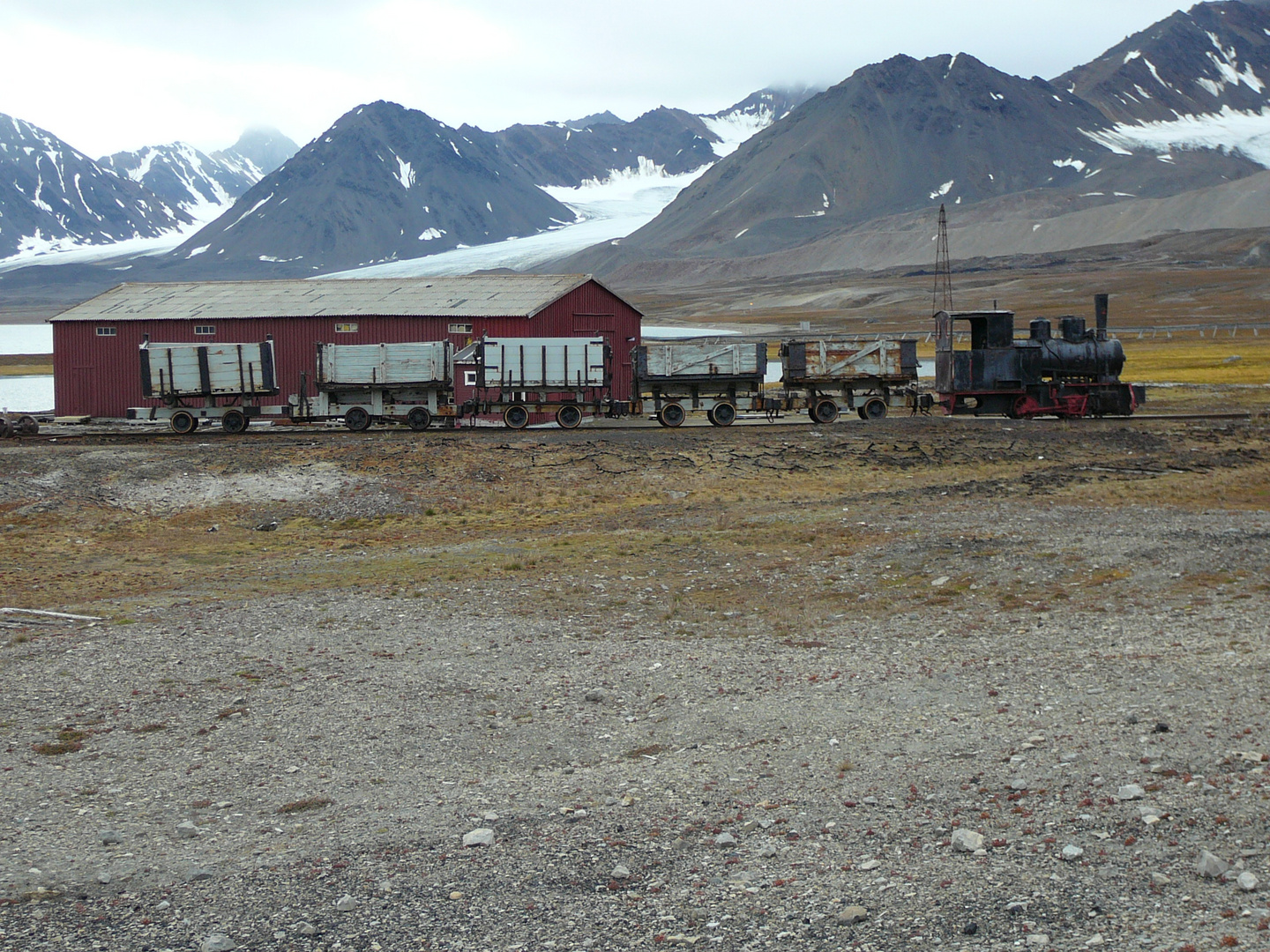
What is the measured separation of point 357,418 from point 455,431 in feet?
11.8

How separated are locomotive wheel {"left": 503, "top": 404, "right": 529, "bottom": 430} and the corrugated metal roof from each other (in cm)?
589

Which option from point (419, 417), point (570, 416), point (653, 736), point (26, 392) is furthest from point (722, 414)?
point (26, 392)

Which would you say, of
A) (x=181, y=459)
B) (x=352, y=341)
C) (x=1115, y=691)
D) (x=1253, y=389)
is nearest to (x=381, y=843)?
(x=1115, y=691)

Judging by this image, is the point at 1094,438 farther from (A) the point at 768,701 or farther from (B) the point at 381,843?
(B) the point at 381,843

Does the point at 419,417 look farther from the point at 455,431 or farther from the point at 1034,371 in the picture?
the point at 1034,371

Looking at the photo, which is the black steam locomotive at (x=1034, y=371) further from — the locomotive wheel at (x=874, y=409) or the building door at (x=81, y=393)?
the building door at (x=81, y=393)

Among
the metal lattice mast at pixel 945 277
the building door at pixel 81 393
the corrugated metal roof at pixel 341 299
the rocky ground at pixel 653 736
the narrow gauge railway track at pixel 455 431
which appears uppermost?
the metal lattice mast at pixel 945 277

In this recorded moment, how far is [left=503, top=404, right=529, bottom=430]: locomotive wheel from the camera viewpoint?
132ft

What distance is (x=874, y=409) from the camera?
4144 cm

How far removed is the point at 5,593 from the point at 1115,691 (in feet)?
49.7

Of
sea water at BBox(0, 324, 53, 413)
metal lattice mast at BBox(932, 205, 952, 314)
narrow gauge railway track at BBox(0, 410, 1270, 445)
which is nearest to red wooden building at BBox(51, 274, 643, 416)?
narrow gauge railway track at BBox(0, 410, 1270, 445)

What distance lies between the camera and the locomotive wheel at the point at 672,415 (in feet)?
134

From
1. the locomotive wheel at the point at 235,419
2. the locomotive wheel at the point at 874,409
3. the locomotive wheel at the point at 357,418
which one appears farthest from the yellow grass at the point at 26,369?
the locomotive wheel at the point at 874,409

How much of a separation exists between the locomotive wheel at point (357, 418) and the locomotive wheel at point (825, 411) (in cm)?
1591
